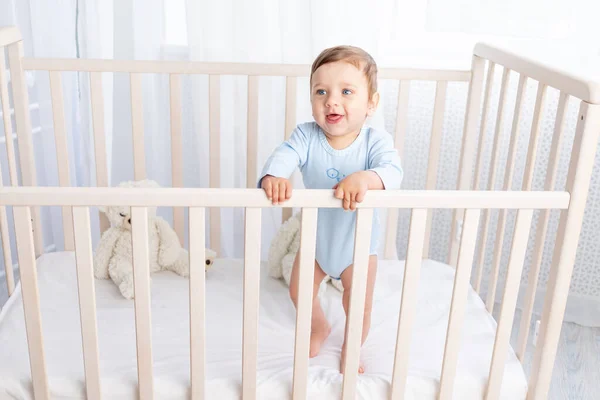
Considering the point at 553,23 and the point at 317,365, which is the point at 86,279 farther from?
the point at 553,23

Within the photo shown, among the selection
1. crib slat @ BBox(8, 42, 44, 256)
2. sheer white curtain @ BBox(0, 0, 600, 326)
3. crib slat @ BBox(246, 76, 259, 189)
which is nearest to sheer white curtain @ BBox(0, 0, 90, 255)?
sheer white curtain @ BBox(0, 0, 600, 326)

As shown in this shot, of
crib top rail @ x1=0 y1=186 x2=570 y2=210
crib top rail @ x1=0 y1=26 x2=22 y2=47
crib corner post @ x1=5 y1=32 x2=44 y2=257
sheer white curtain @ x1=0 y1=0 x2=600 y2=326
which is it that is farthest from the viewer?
sheer white curtain @ x1=0 y1=0 x2=600 y2=326

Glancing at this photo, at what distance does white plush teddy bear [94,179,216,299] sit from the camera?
159 cm

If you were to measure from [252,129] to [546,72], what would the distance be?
69cm

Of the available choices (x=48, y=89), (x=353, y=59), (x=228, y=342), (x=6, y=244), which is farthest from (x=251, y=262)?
(x=48, y=89)

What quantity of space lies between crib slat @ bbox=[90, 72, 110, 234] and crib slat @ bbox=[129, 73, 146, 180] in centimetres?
7

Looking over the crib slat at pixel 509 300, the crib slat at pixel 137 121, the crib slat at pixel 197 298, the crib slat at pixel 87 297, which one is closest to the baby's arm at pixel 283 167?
the crib slat at pixel 197 298

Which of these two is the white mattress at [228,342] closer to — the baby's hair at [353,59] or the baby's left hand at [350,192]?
the baby's left hand at [350,192]

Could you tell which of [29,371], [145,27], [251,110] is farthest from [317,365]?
[145,27]

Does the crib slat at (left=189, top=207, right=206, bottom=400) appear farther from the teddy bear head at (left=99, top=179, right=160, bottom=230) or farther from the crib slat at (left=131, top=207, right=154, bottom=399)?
the teddy bear head at (left=99, top=179, right=160, bottom=230)

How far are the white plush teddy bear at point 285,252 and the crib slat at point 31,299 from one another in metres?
0.61

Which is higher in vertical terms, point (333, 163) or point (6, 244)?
point (333, 163)

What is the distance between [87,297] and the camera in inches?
42.5

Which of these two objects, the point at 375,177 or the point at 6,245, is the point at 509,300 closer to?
the point at 375,177
